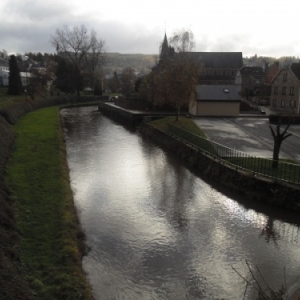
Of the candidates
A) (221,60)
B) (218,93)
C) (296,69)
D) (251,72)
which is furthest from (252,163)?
(221,60)

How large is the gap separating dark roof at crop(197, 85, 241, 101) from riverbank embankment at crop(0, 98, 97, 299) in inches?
848

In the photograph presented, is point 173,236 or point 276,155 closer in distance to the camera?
point 173,236

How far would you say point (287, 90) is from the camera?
152 ft

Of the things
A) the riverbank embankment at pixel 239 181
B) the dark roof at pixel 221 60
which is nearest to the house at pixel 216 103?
the riverbank embankment at pixel 239 181

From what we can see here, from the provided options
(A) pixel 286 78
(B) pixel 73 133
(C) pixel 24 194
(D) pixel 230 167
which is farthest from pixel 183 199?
(A) pixel 286 78

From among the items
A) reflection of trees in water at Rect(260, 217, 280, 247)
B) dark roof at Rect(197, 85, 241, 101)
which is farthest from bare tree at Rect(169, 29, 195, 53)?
reflection of trees in water at Rect(260, 217, 280, 247)

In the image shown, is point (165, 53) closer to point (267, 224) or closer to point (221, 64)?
point (221, 64)

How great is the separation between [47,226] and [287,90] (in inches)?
1667

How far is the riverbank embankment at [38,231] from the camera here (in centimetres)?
762

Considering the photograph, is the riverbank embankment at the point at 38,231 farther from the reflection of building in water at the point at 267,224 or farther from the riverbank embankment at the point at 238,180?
the riverbank embankment at the point at 238,180

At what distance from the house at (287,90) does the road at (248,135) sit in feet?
31.3

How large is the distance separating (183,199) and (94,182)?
467 centimetres

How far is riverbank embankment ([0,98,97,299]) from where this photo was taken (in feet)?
25.0

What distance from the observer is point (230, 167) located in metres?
17.4
